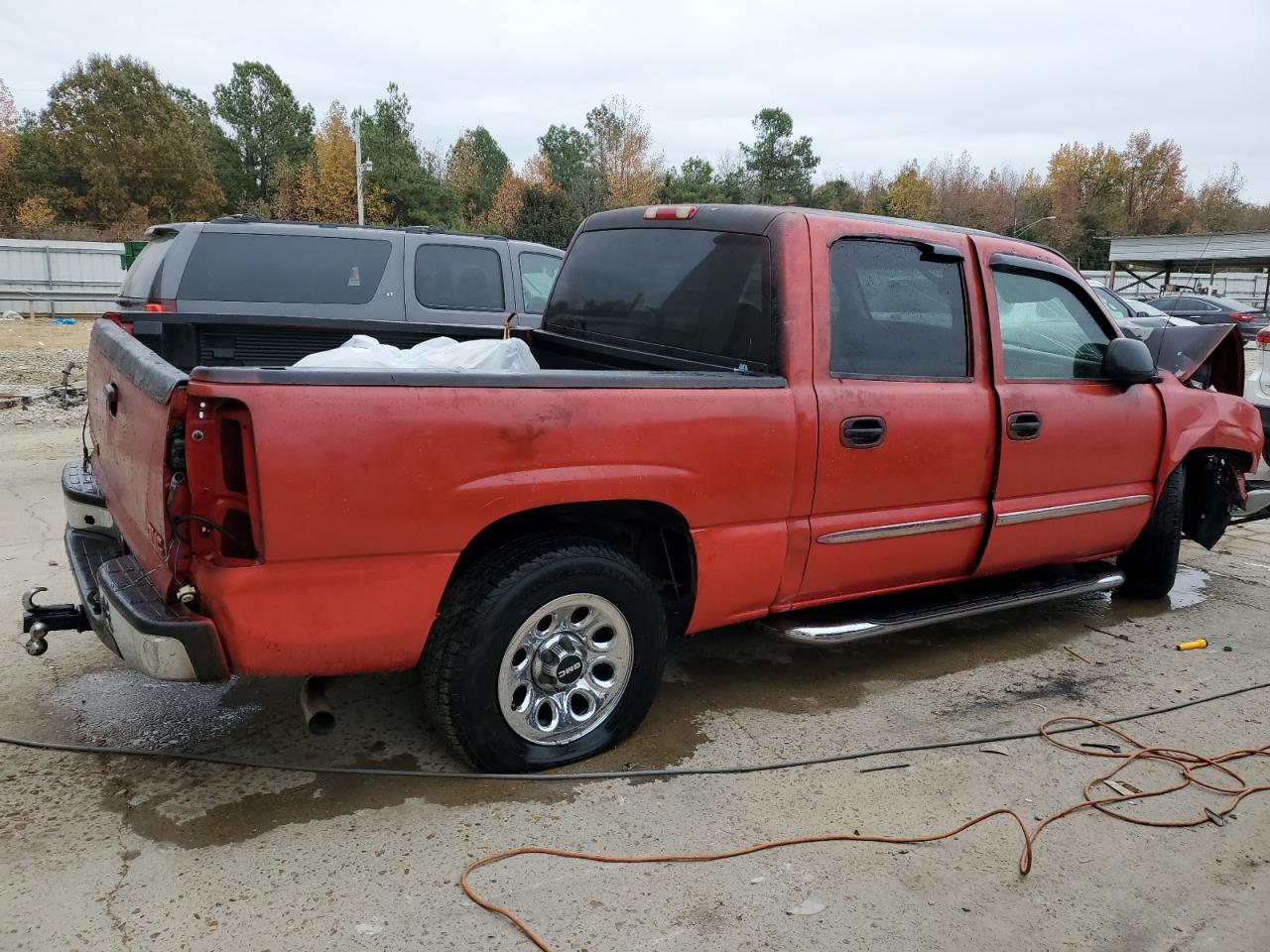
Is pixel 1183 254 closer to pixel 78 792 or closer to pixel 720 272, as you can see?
pixel 720 272

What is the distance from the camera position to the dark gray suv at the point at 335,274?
736 cm

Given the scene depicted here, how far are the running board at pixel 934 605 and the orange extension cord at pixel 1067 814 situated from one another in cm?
59

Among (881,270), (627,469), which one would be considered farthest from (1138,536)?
(627,469)

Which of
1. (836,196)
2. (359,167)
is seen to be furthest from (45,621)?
(836,196)

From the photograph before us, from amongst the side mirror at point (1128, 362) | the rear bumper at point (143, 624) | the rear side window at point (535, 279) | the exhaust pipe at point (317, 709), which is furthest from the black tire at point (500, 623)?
the rear side window at point (535, 279)

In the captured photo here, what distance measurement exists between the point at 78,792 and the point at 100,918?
2.38 feet

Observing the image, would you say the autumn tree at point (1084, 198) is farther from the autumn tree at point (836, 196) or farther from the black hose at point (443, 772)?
the black hose at point (443, 772)

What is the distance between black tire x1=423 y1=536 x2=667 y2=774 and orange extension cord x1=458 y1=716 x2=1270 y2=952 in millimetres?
408

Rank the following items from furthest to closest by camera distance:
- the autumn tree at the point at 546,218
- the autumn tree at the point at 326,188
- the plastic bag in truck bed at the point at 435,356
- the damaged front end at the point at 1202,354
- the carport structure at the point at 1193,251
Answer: the autumn tree at the point at 326,188
the autumn tree at the point at 546,218
the carport structure at the point at 1193,251
the damaged front end at the point at 1202,354
the plastic bag in truck bed at the point at 435,356

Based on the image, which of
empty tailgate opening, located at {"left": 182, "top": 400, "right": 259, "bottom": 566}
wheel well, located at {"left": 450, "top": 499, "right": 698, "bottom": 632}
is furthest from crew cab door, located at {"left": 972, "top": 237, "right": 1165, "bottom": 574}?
empty tailgate opening, located at {"left": 182, "top": 400, "right": 259, "bottom": 566}

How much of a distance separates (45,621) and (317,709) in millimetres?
1001

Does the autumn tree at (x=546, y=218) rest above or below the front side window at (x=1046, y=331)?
above

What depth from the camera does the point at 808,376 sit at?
351 centimetres

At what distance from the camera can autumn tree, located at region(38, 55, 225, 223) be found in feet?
162
